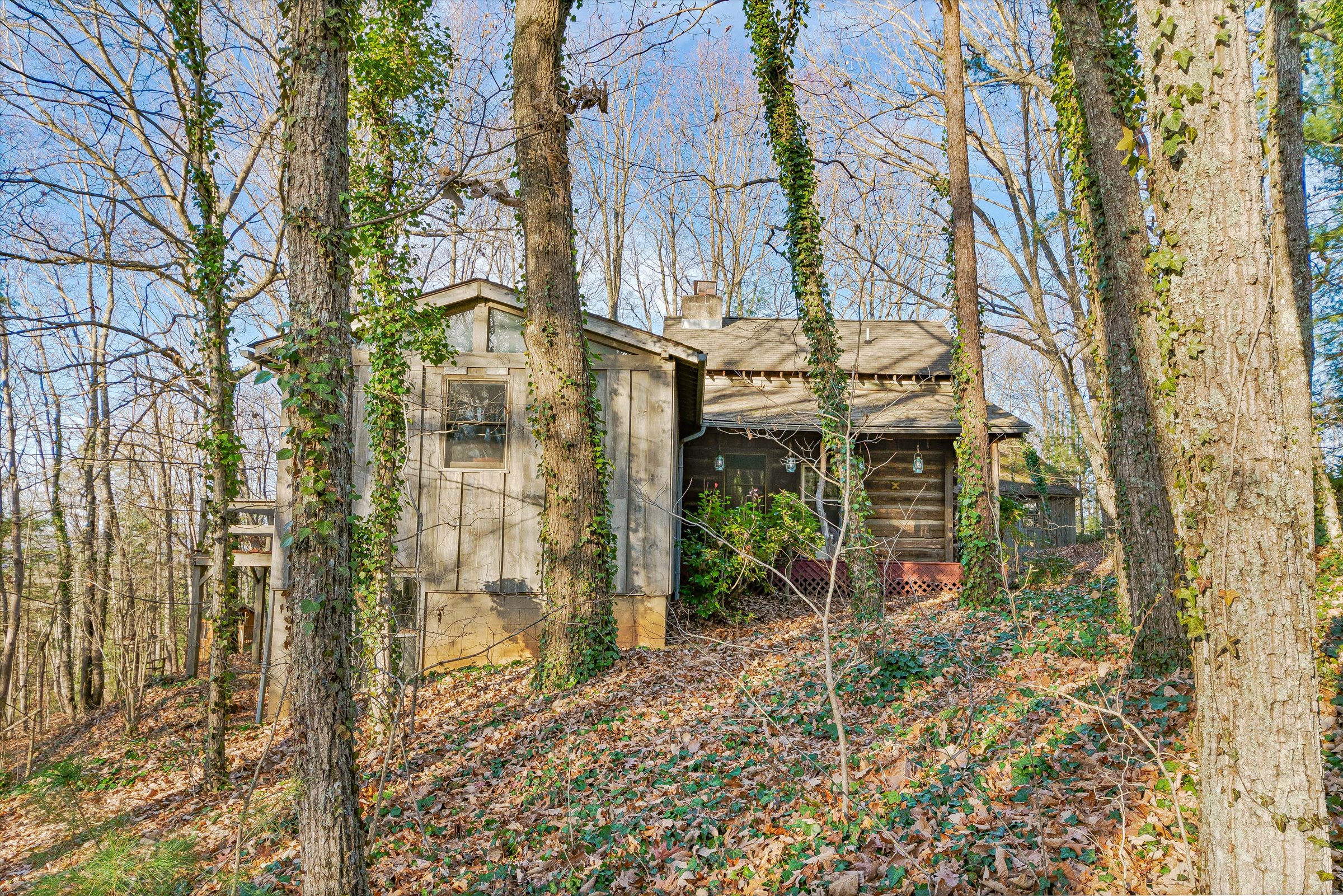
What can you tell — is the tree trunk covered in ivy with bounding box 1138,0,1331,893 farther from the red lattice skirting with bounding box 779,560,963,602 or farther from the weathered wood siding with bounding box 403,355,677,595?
the red lattice skirting with bounding box 779,560,963,602

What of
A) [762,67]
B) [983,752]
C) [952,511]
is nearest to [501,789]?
[983,752]

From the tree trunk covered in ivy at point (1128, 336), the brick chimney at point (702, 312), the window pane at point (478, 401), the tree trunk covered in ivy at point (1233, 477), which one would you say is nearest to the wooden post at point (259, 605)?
the window pane at point (478, 401)

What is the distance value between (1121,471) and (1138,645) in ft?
4.67

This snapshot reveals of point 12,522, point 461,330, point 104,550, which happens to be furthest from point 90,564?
point 461,330

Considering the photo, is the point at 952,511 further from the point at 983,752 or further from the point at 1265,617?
the point at 1265,617

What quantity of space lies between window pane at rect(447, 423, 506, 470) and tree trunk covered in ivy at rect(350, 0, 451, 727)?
2.70 feet

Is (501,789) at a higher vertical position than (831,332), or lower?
lower

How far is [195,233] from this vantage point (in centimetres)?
747

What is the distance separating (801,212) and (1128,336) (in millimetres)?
5277

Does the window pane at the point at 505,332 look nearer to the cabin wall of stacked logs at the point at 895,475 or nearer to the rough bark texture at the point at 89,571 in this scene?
the rough bark texture at the point at 89,571

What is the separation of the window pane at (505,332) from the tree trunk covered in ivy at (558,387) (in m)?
2.02

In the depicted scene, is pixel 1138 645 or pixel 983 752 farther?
pixel 1138 645

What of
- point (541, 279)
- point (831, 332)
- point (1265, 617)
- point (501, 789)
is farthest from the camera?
point (831, 332)

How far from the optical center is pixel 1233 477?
2.85 metres
